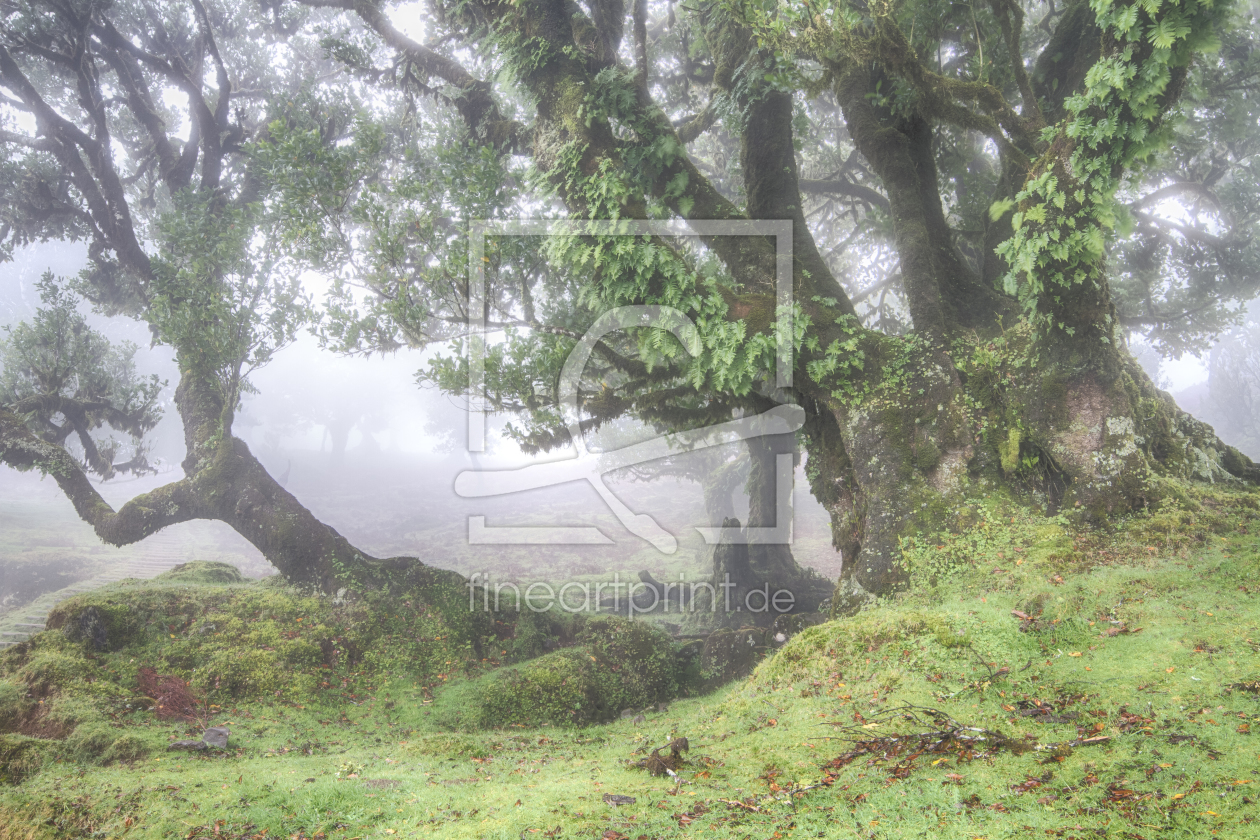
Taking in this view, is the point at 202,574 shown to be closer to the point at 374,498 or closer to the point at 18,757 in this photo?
the point at 18,757

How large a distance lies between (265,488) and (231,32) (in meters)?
13.3

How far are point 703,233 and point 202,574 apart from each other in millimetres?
14060

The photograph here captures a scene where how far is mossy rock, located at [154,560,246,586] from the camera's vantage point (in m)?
13.2

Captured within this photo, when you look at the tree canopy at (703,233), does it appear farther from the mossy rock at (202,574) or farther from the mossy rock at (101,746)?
the mossy rock at (101,746)

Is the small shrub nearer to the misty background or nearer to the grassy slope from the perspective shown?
the grassy slope

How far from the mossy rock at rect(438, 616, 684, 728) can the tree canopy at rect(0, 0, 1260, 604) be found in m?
3.98

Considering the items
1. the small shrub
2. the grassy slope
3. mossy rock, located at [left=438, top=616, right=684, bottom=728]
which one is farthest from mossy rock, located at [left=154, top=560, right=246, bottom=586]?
mossy rock, located at [left=438, top=616, right=684, bottom=728]

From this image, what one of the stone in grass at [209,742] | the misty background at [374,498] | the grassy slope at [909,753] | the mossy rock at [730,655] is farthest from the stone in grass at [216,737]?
the mossy rock at [730,655]

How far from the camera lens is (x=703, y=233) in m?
9.81

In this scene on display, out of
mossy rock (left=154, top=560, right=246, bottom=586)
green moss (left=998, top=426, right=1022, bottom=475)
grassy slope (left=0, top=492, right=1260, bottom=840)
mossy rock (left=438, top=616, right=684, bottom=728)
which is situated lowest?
mossy rock (left=438, top=616, right=684, bottom=728)

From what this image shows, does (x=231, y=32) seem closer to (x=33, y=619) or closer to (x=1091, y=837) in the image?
(x=33, y=619)

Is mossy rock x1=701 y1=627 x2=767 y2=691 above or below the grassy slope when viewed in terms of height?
below

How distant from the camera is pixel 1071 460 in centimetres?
686

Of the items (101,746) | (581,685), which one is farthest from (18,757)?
(581,685)
